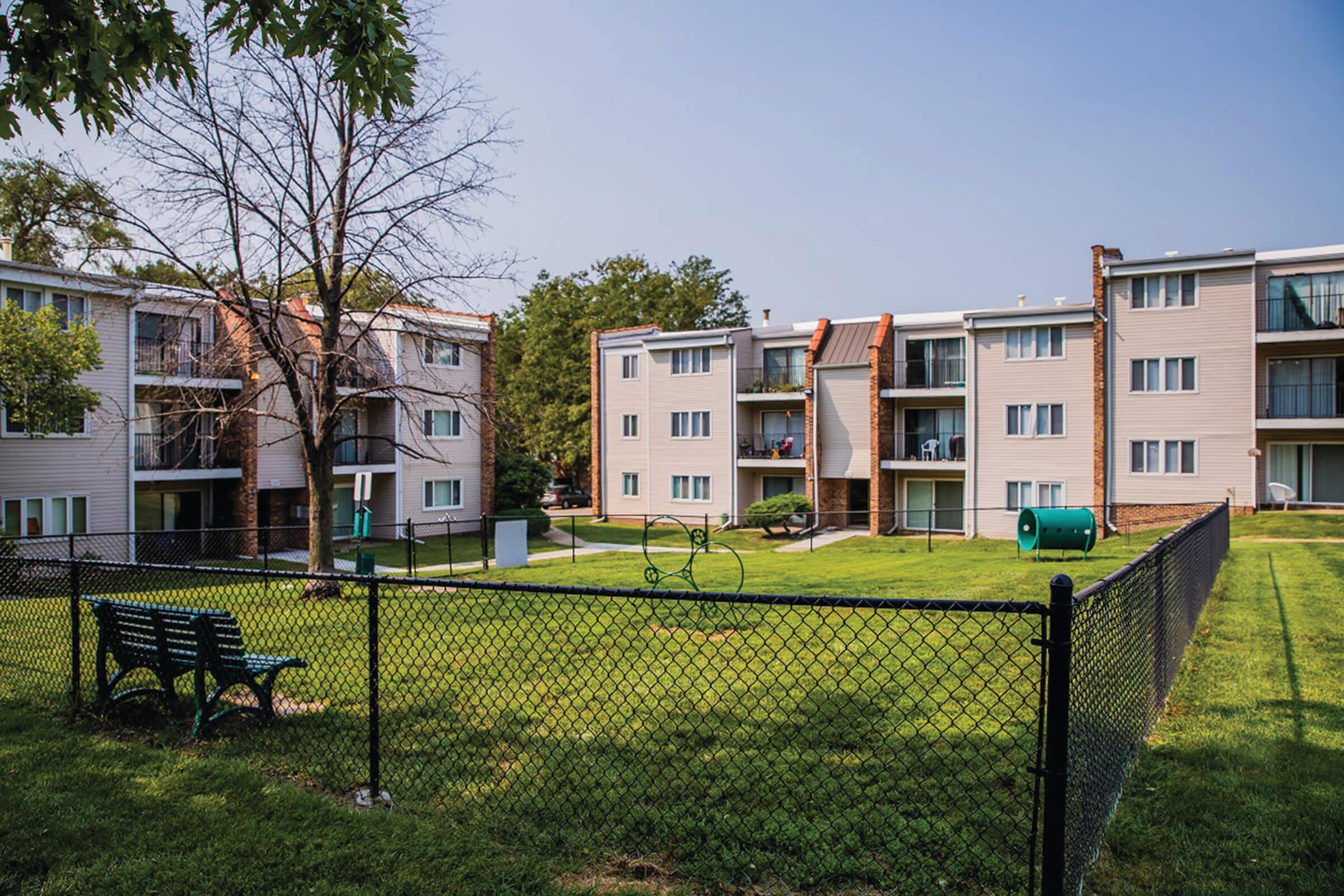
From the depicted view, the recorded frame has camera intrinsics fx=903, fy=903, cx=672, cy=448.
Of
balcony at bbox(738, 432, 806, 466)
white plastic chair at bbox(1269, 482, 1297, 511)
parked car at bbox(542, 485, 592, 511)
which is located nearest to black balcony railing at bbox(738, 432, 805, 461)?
balcony at bbox(738, 432, 806, 466)

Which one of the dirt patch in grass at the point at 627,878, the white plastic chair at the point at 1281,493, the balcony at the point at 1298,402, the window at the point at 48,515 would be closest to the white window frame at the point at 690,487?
the balcony at the point at 1298,402

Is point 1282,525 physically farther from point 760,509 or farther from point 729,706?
point 729,706

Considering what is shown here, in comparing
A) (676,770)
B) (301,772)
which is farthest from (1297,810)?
(301,772)

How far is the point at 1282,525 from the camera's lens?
24.8 meters

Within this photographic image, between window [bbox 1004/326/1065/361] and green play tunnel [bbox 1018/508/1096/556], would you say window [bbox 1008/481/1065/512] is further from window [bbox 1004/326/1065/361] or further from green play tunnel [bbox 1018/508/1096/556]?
green play tunnel [bbox 1018/508/1096/556]

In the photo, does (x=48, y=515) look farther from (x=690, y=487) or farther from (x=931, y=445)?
(x=931, y=445)

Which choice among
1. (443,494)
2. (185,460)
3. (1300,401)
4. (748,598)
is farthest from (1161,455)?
(185,460)

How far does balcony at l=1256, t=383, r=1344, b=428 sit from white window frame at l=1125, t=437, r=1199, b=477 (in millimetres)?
1931

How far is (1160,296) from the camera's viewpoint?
96.1 ft

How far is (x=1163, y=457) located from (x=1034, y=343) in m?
5.55

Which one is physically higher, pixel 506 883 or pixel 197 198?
pixel 197 198

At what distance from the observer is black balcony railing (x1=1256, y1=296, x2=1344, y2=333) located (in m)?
27.9

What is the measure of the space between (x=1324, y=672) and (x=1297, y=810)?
376 cm

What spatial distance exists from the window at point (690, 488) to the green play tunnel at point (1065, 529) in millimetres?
18680
